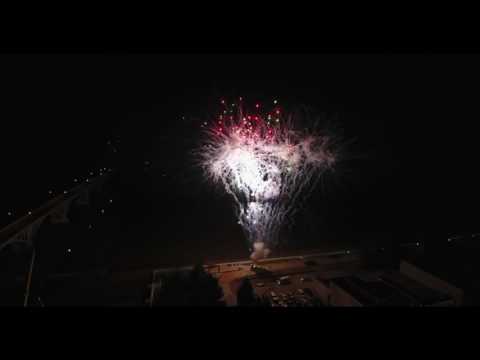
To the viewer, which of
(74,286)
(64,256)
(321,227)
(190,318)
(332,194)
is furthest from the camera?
(332,194)

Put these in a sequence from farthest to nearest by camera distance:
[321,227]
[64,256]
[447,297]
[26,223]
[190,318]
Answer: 1. [321,227]
2. [64,256]
3. [26,223]
4. [447,297]
5. [190,318]

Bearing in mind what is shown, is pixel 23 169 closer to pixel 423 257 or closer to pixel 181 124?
pixel 181 124

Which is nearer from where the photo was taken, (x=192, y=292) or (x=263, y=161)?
(x=192, y=292)

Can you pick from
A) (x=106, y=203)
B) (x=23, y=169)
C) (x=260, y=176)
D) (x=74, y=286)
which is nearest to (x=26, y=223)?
Answer: (x=74, y=286)

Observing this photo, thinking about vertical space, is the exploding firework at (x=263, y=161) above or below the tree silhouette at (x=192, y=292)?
above

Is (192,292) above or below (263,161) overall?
below

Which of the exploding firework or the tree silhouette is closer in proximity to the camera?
the tree silhouette

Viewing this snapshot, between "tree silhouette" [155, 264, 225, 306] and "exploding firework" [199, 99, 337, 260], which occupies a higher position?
"exploding firework" [199, 99, 337, 260]

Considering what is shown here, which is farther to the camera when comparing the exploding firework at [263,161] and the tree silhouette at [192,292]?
the exploding firework at [263,161]
